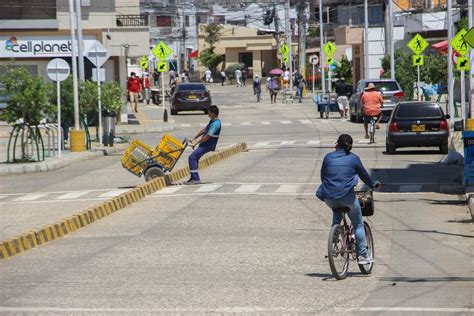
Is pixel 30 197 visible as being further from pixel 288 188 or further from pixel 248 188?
pixel 288 188

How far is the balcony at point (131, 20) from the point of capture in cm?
5616

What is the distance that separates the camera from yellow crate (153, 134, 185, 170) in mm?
24469

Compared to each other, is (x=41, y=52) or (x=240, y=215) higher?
(x=41, y=52)

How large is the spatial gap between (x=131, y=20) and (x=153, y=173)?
3343 centimetres

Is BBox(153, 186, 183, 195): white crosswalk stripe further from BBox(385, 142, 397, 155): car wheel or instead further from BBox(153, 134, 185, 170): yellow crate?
BBox(385, 142, 397, 155): car wheel

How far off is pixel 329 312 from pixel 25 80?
2193 centimetres

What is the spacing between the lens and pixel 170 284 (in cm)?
1285

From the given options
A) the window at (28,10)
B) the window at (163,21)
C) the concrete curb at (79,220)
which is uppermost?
the window at (163,21)

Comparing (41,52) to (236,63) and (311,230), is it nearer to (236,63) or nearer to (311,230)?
(311,230)

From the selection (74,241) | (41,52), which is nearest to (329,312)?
(74,241)

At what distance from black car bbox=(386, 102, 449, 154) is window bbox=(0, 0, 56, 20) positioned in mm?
23419

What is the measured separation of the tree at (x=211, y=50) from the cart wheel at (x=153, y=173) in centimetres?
9427

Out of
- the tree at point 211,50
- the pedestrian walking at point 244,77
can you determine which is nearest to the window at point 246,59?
the tree at point 211,50

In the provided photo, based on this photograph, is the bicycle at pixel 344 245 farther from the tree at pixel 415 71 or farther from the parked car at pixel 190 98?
the parked car at pixel 190 98
